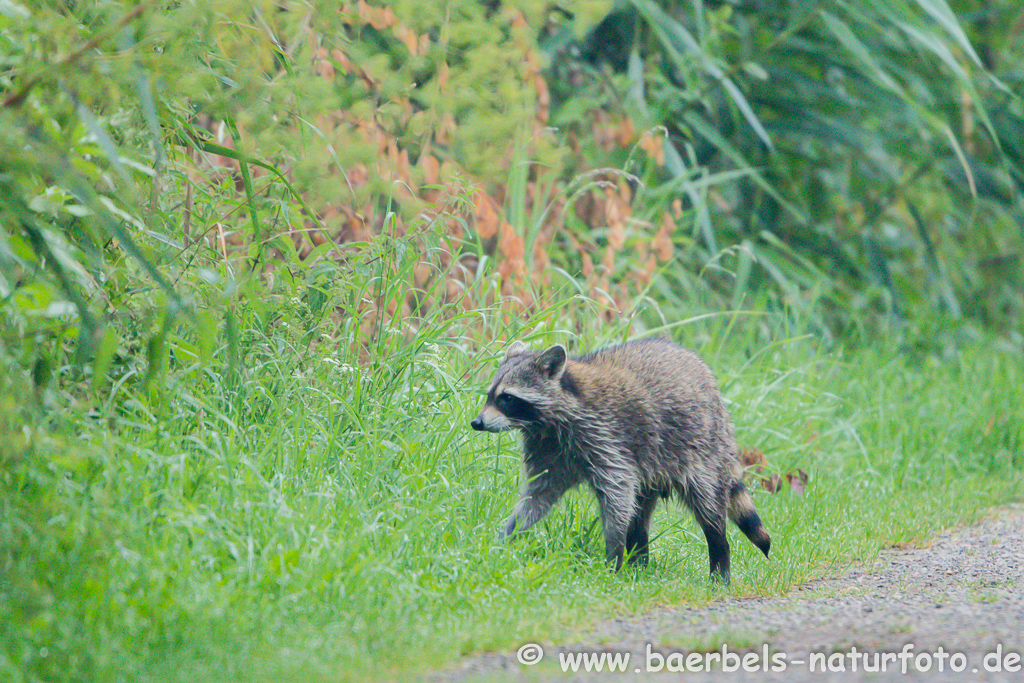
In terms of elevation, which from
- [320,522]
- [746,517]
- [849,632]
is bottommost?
[746,517]

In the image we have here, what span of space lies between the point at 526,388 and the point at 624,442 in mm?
483

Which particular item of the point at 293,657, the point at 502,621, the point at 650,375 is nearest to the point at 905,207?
the point at 650,375

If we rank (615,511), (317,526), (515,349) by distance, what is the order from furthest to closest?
(515,349), (615,511), (317,526)

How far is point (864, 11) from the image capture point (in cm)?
753

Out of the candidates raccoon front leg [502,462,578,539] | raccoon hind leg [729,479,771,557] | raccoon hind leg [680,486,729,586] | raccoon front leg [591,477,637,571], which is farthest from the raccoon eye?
raccoon hind leg [729,479,771,557]

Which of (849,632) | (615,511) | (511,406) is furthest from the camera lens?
(511,406)

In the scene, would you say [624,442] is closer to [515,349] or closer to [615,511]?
[615,511]

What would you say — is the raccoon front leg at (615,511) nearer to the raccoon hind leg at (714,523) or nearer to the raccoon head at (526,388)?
the raccoon hind leg at (714,523)

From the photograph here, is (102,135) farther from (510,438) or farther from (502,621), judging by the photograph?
(510,438)

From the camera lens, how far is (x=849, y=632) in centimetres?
314

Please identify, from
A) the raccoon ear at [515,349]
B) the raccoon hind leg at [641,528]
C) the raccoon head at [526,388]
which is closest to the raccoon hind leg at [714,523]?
the raccoon hind leg at [641,528]

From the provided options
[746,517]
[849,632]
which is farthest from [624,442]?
[849,632]

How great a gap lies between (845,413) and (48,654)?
5.31 metres

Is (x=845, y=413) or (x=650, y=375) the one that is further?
(x=845, y=413)
